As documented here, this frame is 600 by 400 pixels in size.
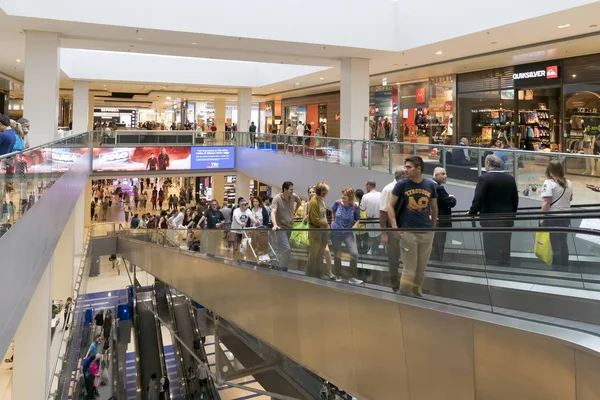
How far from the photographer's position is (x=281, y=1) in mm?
13812

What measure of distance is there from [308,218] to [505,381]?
168 inches

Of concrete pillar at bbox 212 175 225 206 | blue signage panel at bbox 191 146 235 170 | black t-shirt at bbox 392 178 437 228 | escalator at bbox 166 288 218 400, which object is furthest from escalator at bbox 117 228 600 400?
concrete pillar at bbox 212 175 225 206

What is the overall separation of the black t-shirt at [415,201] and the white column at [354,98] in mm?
12468

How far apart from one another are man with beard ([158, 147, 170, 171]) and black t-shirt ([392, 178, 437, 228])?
20436mm

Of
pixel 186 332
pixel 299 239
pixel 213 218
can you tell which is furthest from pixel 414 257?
pixel 186 332

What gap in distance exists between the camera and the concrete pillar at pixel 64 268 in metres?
17.0

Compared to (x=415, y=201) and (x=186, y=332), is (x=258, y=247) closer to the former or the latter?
(x=415, y=201)

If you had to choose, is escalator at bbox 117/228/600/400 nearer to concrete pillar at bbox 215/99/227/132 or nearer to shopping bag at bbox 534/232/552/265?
shopping bag at bbox 534/232/552/265

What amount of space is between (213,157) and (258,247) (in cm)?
1800

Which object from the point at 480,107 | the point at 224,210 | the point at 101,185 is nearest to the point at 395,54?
the point at 480,107

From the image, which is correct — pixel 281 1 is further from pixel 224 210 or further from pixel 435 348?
pixel 435 348

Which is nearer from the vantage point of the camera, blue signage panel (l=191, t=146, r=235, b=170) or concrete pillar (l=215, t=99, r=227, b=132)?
blue signage panel (l=191, t=146, r=235, b=170)

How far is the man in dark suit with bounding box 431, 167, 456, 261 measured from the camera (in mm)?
4484

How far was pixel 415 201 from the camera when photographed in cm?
509
